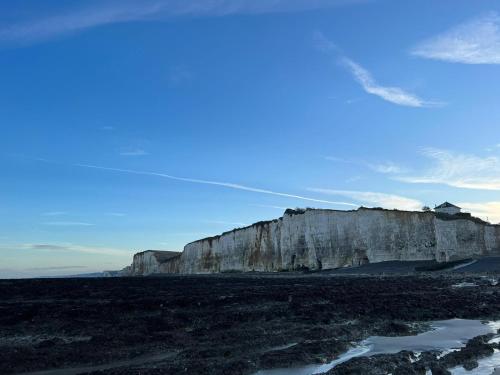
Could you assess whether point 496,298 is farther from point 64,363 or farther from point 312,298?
point 64,363

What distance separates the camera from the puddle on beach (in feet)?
20.7

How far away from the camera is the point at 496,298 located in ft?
48.6

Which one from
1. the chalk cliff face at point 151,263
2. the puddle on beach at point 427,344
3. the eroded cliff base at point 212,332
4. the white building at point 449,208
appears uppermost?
the white building at point 449,208

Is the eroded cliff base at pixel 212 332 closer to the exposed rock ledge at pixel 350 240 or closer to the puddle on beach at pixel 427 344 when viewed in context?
the puddle on beach at pixel 427 344

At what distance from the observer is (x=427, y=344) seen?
799 centimetres

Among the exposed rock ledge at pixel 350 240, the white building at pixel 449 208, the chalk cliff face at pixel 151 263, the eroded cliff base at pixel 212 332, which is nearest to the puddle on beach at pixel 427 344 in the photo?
the eroded cliff base at pixel 212 332

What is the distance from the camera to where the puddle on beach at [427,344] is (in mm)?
6324

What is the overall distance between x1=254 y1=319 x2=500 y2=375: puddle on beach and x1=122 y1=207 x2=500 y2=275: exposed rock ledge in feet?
112

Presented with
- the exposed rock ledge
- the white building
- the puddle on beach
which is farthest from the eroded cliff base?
the white building

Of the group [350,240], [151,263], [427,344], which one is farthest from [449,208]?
[151,263]

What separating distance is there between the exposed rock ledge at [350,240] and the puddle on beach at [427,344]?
34.2 meters

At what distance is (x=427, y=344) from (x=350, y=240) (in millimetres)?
40094

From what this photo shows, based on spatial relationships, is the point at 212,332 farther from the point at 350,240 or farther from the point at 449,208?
the point at 449,208

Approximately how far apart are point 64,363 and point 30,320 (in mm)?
6218
